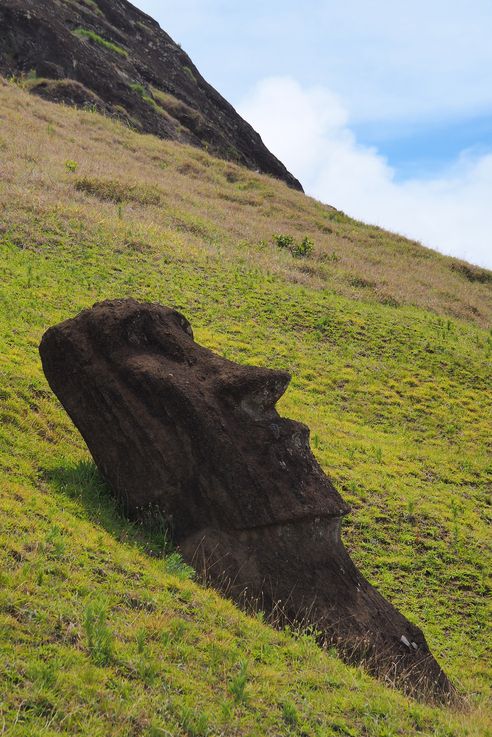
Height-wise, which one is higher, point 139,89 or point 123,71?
point 123,71

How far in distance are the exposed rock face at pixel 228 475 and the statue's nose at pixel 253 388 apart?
15 mm

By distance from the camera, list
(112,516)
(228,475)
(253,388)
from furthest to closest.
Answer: (253,388) → (112,516) → (228,475)

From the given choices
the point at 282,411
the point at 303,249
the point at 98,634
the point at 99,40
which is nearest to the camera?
the point at 98,634

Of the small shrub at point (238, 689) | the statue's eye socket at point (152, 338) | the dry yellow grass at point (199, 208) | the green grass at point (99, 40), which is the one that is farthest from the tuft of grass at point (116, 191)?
the green grass at point (99, 40)

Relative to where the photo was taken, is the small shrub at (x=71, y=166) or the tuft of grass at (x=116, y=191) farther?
the small shrub at (x=71, y=166)

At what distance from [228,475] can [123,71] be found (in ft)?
176

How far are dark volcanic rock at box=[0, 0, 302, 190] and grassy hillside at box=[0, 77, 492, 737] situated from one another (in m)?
10.2

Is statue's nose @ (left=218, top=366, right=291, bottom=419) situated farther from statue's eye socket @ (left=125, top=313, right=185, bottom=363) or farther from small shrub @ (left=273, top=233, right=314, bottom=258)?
small shrub @ (left=273, top=233, right=314, bottom=258)

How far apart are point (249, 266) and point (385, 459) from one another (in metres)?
13.0

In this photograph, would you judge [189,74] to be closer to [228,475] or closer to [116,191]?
[116,191]

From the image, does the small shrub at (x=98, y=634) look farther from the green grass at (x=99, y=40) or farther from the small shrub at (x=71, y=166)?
the green grass at (x=99, y=40)

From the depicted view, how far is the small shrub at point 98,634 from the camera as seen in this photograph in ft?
19.3

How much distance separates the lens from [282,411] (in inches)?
658

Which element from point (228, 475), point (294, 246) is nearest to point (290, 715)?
point (228, 475)
